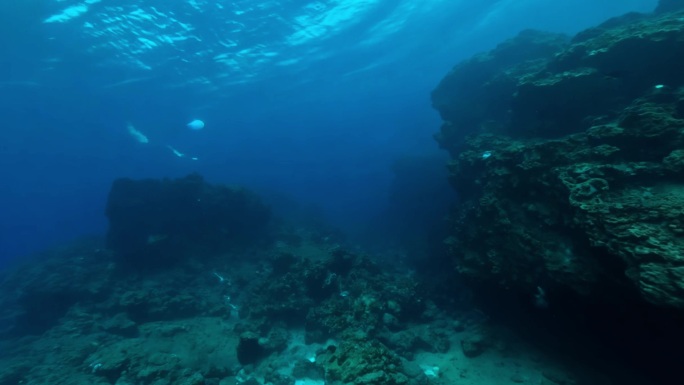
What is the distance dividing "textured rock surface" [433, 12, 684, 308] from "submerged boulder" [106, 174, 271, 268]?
15.1m

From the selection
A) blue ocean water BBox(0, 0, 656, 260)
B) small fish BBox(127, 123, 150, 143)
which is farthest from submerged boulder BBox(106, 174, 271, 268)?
small fish BBox(127, 123, 150, 143)

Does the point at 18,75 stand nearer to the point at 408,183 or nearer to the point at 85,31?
the point at 85,31

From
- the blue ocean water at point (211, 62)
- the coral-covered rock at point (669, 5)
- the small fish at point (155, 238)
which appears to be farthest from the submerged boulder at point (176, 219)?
the coral-covered rock at point (669, 5)

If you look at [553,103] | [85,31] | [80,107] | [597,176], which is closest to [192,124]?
[80,107]

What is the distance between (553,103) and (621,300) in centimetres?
925

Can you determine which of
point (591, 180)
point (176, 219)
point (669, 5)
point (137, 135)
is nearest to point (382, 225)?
point (176, 219)

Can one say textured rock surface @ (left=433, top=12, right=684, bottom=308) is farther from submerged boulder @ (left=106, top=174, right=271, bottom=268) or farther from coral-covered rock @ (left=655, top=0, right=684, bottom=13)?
submerged boulder @ (left=106, top=174, right=271, bottom=268)

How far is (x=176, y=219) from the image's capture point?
862 inches

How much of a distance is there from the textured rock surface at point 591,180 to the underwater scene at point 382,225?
0.05 meters

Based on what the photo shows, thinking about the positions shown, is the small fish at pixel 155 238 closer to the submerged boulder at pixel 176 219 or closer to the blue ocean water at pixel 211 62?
the submerged boulder at pixel 176 219

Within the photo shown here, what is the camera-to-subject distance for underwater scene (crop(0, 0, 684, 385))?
696 cm

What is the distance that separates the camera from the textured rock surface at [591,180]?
5527mm

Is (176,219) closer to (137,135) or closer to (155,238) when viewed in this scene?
(155,238)

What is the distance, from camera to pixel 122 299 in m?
16.0
